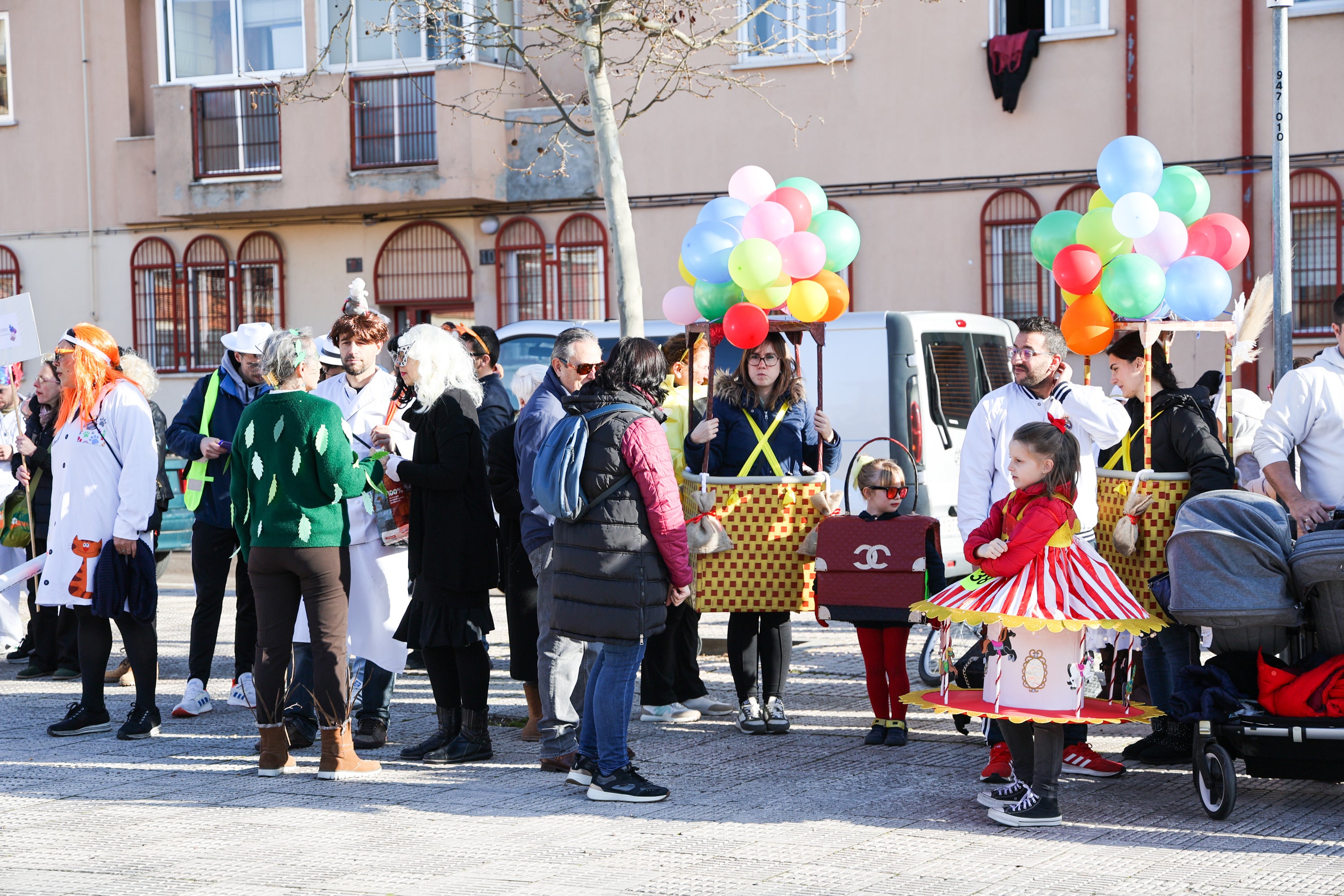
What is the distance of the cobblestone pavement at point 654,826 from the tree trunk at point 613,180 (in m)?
5.16

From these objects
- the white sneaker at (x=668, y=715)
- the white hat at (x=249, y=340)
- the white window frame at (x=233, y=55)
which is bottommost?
the white sneaker at (x=668, y=715)

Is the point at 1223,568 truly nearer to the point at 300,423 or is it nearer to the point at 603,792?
the point at 603,792

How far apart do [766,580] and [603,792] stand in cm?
178

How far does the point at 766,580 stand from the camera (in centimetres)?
800

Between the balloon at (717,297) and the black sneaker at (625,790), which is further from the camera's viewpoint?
the balloon at (717,297)

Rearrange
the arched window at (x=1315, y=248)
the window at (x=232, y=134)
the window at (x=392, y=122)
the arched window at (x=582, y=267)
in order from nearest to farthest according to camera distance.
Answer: the arched window at (x=1315, y=248)
the window at (x=392, y=122)
the arched window at (x=582, y=267)
the window at (x=232, y=134)

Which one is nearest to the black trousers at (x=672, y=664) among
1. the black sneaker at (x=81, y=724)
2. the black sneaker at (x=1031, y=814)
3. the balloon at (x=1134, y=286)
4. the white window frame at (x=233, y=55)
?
the black sneaker at (x=1031, y=814)

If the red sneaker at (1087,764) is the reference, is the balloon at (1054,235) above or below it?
above

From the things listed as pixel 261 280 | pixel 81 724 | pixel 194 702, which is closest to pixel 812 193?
pixel 194 702

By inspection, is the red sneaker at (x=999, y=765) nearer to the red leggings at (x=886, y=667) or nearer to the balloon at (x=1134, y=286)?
the red leggings at (x=886, y=667)

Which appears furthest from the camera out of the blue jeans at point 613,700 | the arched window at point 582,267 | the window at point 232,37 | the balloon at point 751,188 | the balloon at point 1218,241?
the window at point 232,37

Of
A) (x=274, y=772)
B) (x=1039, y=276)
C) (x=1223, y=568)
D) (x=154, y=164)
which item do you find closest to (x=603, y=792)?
(x=274, y=772)

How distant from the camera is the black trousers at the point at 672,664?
8.29 metres

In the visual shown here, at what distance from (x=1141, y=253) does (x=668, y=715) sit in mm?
3213
